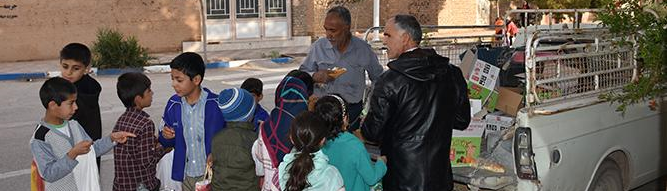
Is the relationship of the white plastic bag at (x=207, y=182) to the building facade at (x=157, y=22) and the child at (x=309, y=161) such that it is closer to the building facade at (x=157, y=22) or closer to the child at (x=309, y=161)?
the child at (x=309, y=161)

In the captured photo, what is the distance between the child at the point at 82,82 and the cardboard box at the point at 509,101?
310 centimetres

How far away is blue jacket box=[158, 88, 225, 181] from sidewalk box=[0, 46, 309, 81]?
13815 millimetres

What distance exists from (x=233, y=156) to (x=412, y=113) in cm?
111

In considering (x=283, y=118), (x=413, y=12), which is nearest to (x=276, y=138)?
(x=283, y=118)

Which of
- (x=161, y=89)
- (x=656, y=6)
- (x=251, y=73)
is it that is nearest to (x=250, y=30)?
(x=251, y=73)

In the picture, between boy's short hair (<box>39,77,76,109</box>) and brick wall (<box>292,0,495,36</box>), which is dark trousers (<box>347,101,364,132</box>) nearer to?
boy's short hair (<box>39,77,76,109</box>)

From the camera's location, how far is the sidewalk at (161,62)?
59.3ft

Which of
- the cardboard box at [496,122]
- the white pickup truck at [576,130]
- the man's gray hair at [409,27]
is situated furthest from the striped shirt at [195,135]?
the cardboard box at [496,122]

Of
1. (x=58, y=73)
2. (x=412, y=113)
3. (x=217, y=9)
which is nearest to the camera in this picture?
(x=412, y=113)

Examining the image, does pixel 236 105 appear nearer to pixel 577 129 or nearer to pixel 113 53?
pixel 577 129

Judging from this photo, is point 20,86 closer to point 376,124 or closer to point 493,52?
point 493,52

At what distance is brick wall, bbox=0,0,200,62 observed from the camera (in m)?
20.8

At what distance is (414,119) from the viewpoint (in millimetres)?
4699

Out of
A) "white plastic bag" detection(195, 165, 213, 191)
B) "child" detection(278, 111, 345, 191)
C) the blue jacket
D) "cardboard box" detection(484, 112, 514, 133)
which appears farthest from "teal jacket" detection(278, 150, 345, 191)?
"cardboard box" detection(484, 112, 514, 133)
